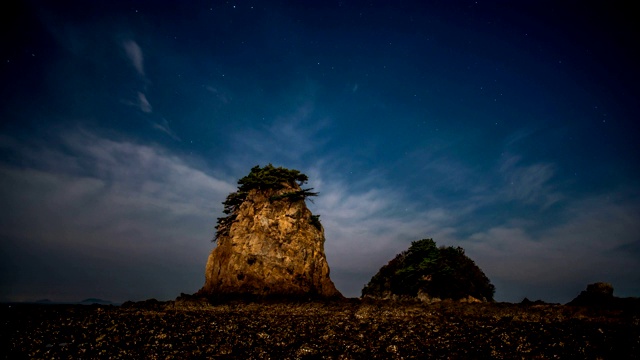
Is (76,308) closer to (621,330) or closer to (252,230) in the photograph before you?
(252,230)

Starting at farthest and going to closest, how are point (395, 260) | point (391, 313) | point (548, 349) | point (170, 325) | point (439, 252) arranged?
point (395, 260), point (439, 252), point (391, 313), point (170, 325), point (548, 349)

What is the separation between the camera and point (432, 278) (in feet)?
137

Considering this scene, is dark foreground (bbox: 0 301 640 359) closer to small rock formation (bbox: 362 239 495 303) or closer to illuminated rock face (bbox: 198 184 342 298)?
illuminated rock face (bbox: 198 184 342 298)

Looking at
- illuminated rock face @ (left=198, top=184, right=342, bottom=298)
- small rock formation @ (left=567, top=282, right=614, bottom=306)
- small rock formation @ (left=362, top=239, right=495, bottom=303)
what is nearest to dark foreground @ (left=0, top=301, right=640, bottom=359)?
small rock formation @ (left=567, top=282, right=614, bottom=306)

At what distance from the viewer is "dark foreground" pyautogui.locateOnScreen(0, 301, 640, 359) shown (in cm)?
1516

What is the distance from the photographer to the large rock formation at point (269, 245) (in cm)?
3766

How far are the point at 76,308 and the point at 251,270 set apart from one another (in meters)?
17.5

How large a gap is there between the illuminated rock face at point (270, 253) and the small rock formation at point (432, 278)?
9.87 meters

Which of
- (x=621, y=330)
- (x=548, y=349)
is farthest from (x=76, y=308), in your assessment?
(x=621, y=330)

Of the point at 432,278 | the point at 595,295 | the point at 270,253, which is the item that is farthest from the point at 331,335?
the point at 432,278

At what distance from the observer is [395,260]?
163 feet

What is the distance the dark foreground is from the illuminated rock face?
541 inches

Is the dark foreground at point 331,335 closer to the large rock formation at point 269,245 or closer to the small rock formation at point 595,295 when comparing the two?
the small rock formation at point 595,295

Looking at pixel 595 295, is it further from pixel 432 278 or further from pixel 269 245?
pixel 269 245
